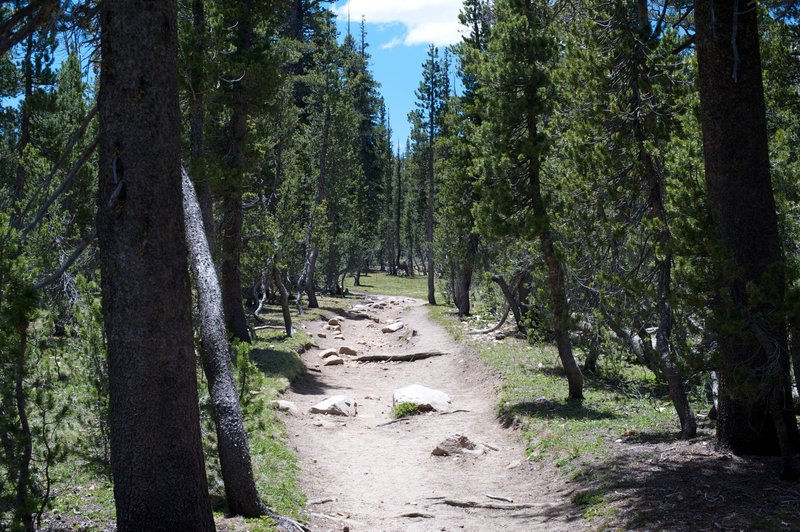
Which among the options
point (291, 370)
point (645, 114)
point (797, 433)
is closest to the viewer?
point (797, 433)

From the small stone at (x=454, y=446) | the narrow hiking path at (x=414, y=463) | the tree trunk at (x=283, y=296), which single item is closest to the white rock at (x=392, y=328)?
the tree trunk at (x=283, y=296)

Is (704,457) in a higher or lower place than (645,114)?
lower

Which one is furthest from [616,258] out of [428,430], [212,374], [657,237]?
[212,374]

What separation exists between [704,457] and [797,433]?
3.18 ft

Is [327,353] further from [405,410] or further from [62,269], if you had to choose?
[62,269]

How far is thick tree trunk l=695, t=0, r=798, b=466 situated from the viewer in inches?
250

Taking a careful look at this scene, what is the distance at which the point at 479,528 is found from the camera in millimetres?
7484

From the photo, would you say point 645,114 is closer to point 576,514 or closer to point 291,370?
point 576,514

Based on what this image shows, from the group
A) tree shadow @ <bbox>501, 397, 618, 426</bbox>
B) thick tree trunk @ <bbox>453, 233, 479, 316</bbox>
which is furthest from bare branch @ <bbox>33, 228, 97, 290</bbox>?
thick tree trunk @ <bbox>453, 233, 479, 316</bbox>

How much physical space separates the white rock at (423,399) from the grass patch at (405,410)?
112 millimetres

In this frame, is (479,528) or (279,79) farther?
(279,79)

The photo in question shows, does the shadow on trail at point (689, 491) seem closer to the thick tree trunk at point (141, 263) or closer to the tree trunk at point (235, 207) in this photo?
the thick tree trunk at point (141, 263)

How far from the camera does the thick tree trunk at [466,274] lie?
89.1 ft

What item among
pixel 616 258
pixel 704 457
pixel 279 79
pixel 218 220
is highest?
pixel 279 79
